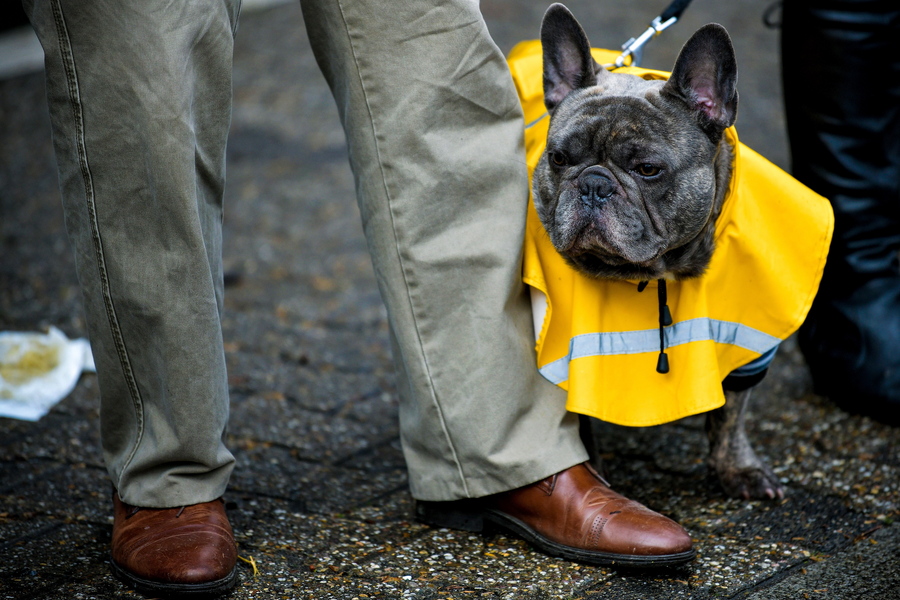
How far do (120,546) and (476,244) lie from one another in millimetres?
1124

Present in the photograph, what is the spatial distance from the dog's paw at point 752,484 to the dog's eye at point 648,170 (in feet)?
2.95

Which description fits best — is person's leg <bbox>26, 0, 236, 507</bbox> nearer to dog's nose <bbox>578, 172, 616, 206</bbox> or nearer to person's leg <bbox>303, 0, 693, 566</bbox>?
person's leg <bbox>303, 0, 693, 566</bbox>

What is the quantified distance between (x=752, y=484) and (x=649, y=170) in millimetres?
954

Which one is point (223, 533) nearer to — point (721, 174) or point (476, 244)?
point (476, 244)

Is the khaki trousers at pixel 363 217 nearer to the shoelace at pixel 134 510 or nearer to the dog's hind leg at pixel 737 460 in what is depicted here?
the shoelace at pixel 134 510

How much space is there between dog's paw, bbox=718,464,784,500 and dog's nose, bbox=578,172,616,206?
2.96 ft

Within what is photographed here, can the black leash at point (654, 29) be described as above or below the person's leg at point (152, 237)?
above

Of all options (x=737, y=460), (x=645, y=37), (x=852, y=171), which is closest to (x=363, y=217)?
(x=645, y=37)

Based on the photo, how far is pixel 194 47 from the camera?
182cm

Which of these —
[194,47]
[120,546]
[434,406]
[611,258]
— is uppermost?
[194,47]

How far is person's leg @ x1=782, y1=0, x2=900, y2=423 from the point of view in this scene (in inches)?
109

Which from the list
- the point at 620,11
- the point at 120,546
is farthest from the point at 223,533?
the point at 620,11

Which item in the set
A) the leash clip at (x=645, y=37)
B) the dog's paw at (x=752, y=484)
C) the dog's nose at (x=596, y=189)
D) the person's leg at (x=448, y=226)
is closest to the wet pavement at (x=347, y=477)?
the dog's paw at (x=752, y=484)

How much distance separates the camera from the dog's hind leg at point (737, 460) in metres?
2.42
